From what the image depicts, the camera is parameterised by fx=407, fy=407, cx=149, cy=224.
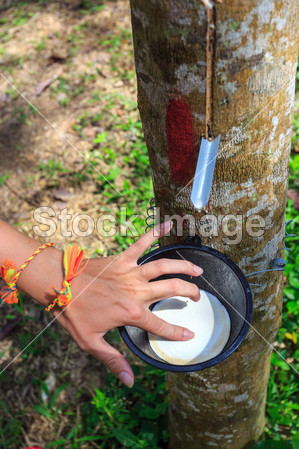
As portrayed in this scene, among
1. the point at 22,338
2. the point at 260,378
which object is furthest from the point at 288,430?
the point at 22,338

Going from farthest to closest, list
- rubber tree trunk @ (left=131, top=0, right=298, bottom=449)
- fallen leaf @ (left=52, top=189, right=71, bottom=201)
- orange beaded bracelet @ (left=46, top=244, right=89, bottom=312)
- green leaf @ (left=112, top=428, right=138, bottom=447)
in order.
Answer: fallen leaf @ (left=52, top=189, right=71, bottom=201) < green leaf @ (left=112, top=428, right=138, bottom=447) < orange beaded bracelet @ (left=46, top=244, right=89, bottom=312) < rubber tree trunk @ (left=131, top=0, right=298, bottom=449)

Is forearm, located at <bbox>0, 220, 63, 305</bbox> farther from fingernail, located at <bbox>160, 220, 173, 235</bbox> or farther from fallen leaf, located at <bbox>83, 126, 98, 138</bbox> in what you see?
fallen leaf, located at <bbox>83, 126, 98, 138</bbox>

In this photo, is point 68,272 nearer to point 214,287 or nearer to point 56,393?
point 214,287

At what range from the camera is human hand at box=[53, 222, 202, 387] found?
134cm

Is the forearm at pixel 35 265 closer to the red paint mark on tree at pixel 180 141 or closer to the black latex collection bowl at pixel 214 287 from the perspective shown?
the black latex collection bowl at pixel 214 287

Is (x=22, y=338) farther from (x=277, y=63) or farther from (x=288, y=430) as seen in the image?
(x=277, y=63)

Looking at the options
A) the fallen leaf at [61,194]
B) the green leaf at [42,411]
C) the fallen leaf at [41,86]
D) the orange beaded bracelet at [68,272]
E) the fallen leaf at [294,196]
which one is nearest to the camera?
the orange beaded bracelet at [68,272]

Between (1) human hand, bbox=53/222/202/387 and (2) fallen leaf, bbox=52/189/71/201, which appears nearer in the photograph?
(1) human hand, bbox=53/222/202/387

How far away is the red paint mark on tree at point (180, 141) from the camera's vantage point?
4.06ft

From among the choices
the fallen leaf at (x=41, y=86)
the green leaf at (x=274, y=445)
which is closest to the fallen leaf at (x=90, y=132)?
the fallen leaf at (x=41, y=86)

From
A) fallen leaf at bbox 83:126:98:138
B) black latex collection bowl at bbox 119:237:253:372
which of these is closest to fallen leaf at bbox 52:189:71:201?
fallen leaf at bbox 83:126:98:138

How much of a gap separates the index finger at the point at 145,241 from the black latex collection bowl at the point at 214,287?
0.08m

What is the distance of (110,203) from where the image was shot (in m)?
3.64

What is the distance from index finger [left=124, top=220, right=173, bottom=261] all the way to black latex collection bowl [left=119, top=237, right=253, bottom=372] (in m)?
0.08
